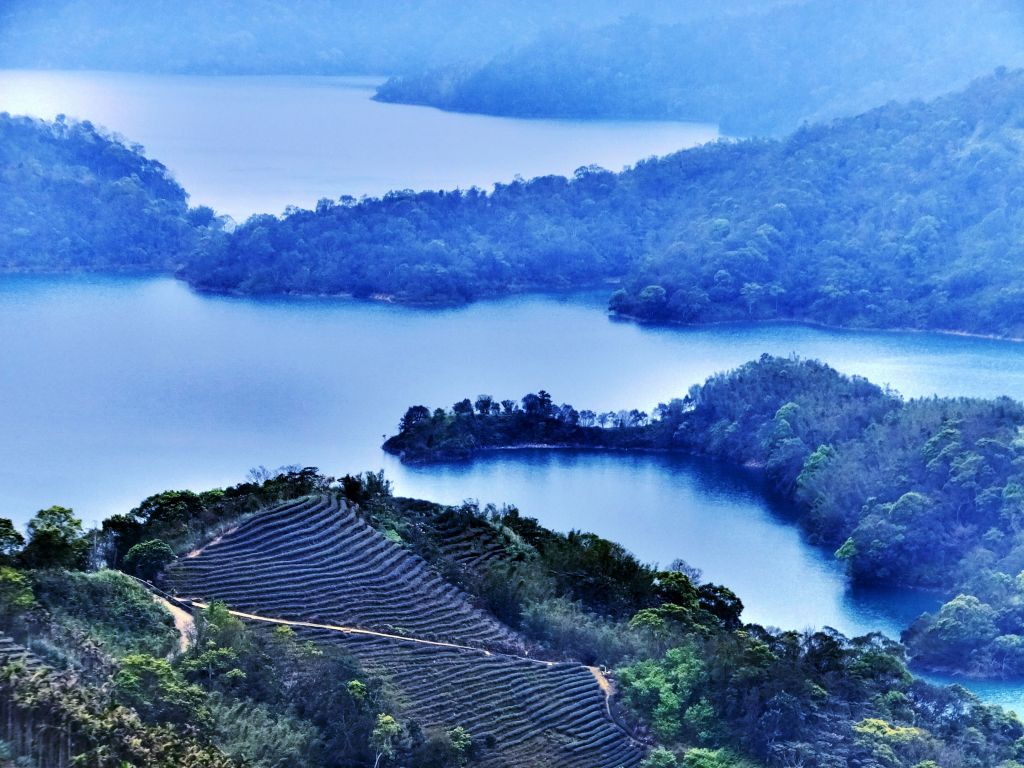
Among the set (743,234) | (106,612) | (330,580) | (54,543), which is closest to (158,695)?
(106,612)

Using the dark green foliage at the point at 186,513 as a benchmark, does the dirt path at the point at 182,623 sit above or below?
below

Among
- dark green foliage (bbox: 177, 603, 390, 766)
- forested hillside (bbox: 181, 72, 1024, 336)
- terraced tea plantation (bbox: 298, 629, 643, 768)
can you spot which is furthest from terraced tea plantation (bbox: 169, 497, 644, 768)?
forested hillside (bbox: 181, 72, 1024, 336)

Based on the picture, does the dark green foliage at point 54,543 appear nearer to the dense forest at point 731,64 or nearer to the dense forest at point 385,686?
the dense forest at point 385,686

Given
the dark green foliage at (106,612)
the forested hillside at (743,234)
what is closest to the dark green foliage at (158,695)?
the dark green foliage at (106,612)

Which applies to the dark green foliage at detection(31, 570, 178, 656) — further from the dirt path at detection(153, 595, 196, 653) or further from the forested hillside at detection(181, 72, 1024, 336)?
A: the forested hillside at detection(181, 72, 1024, 336)

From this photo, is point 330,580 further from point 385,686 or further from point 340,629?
point 385,686
